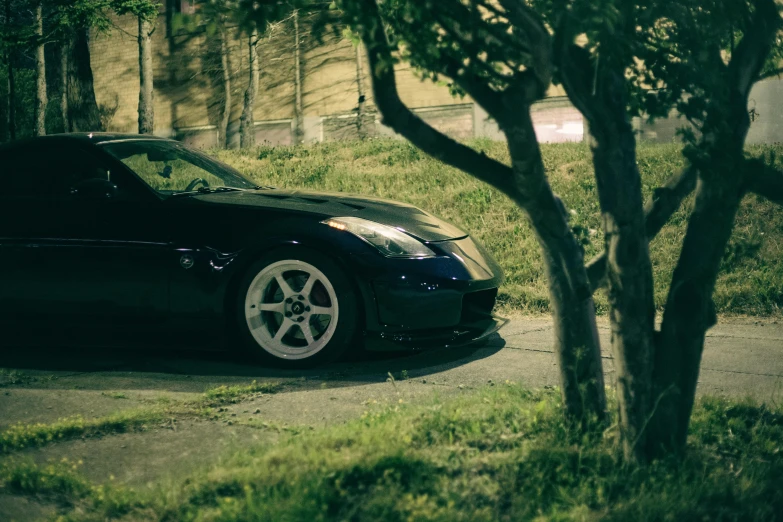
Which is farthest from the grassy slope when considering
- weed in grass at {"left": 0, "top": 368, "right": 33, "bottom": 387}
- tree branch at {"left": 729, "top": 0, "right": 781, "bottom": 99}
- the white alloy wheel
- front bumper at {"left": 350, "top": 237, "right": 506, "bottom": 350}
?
weed in grass at {"left": 0, "top": 368, "right": 33, "bottom": 387}

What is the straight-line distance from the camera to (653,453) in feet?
11.8

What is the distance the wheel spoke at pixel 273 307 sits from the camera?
18.8ft

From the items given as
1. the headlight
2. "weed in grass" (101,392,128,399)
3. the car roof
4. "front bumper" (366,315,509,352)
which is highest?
the car roof

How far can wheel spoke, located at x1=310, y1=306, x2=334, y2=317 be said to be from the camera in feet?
18.6

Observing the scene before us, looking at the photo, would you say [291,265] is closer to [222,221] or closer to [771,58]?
[222,221]

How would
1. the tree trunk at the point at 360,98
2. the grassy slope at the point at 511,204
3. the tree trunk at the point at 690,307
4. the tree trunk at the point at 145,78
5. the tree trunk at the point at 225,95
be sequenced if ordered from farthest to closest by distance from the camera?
the tree trunk at the point at 225,95
the tree trunk at the point at 360,98
the tree trunk at the point at 145,78
the grassy slope at the point at 511,204
the tree trunk at the point at 690,307

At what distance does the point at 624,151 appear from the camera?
140 inches

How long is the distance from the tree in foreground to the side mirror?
2.87 m

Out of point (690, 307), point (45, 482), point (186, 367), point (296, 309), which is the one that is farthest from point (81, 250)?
point (690, 307)

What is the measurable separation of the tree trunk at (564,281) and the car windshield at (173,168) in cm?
316

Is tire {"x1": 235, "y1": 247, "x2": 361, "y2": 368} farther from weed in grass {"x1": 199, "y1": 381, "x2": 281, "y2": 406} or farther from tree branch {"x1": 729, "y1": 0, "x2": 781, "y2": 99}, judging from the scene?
tree branch {"x1": 729, "y1": 0, "x2": 781, "y2": 99}

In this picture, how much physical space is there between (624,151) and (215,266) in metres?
2.94

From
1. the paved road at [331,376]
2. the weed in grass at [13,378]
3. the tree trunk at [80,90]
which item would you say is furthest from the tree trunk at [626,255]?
the tree trunk at [80,90]

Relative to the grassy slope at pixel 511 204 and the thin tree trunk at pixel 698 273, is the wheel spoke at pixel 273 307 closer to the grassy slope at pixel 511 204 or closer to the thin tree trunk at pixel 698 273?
the thin tree trunk at pixel 698 273
